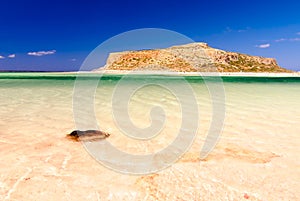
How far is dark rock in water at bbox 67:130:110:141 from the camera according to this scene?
19.9 feet

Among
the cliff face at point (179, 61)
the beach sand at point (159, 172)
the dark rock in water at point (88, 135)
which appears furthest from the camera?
the cliff face at point (179, 61)

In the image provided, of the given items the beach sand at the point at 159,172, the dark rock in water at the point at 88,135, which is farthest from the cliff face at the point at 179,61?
the dark rock in water at the point at 88,135

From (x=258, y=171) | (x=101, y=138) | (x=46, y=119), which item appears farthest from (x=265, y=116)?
(x=46, y=119)

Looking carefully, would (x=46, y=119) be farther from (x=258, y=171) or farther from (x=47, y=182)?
(x=258, y=171)

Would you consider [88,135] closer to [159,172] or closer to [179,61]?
[159,172]

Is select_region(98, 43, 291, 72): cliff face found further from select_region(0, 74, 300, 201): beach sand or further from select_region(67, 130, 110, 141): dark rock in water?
select_region(67, 130, 110, 141): dark rock in water

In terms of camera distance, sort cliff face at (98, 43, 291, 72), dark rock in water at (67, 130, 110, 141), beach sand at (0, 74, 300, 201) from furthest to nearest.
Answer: cliff face at (98, 43, 291, 72)
dark rock in water at (67, 130, 110, 141)
beach sand at (0, 74, 300, 201)

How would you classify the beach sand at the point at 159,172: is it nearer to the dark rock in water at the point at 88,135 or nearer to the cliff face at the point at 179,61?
the dark rock in water at the point at 88,135

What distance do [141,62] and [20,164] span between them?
11592cm

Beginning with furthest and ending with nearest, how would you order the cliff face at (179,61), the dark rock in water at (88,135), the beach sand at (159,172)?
the cliff face at (179,61)
the dark rock in water at (88,135)
the beach sand at (159,172)

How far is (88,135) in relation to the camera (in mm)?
6242

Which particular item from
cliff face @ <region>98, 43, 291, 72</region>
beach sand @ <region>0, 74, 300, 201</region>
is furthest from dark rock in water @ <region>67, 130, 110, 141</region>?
cliff face @ <region>98, 43, 291, 72</region>

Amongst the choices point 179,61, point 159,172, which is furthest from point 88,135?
point 179,61

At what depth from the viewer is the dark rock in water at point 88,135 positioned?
6057 millimetres
